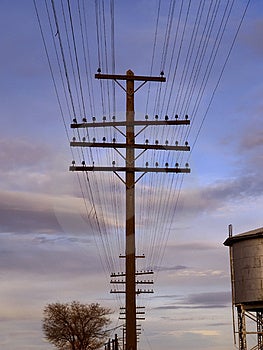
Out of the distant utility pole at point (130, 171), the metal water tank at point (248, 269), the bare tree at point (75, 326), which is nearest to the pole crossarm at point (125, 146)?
the distant utility pole at point (130, 171)

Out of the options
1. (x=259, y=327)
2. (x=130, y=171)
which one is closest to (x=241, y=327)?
(x=259, y=327)

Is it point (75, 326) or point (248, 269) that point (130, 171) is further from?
point (75, 326)

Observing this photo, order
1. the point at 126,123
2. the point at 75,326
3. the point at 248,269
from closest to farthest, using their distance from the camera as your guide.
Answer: the point at 126,123 < the point at 248,269 < the point at 75,326

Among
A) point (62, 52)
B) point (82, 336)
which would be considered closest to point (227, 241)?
point (62, 52)

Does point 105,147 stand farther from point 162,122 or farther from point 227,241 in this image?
point 227,241

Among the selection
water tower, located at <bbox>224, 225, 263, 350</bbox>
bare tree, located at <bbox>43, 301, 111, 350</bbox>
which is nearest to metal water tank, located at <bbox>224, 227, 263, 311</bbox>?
water tower, located at <bbox>224, 225, 263, 350</bbox>

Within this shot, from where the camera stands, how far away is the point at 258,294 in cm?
4525

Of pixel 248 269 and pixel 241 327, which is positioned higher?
pixel 248 269

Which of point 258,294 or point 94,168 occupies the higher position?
point 94,168

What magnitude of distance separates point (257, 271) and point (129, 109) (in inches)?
725

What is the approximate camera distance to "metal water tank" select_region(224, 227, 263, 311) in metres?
45.5

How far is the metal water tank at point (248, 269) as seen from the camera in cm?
4550

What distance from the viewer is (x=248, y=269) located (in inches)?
1821

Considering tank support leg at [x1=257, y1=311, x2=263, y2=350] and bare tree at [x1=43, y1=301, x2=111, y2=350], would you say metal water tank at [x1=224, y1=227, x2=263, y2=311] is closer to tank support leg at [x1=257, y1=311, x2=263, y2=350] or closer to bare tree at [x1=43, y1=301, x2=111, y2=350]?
tank support leg at [x1=257, y1=311, x2=263, y2=350]
